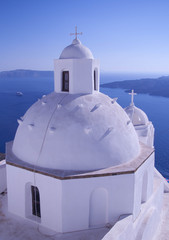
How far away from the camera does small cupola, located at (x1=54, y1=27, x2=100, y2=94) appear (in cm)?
873

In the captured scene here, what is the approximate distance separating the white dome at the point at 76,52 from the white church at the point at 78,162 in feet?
0.13

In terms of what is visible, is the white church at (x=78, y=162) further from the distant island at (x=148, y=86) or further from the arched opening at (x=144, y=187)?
the distant island at (x=148, y=86)

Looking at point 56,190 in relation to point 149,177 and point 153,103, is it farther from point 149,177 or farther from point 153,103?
point 153,103

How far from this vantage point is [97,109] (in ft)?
27.2

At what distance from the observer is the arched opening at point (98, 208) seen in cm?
771

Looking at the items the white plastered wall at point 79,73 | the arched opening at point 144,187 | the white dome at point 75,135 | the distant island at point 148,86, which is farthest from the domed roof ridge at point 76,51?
the distant island at point 148,86

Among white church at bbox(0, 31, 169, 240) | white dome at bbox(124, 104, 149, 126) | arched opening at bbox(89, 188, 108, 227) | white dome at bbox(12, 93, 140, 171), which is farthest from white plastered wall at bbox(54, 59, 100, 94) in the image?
white dome at bbox(124, 104, 149, 126)

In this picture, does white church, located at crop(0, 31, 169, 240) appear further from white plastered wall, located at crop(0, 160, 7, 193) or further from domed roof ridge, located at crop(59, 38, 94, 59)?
white plastered wall, located at crop(0, 160, 7, 193)

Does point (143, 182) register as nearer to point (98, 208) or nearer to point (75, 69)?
point (98, 208)

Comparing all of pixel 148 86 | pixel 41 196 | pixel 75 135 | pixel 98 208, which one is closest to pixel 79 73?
pixel 75 135

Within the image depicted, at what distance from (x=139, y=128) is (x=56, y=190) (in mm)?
7661

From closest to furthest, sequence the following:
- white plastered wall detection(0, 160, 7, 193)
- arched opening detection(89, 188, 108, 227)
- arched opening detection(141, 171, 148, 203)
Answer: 1. arched opening detection(89, 188, 108, 227)
2. arched opening detection(141, 171, 148, 203)
3. white plastered wall detection(0, 160, 7, 193)

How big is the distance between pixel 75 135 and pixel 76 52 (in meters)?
3.34

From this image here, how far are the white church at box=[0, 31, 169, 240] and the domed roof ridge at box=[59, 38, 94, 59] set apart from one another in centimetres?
4
